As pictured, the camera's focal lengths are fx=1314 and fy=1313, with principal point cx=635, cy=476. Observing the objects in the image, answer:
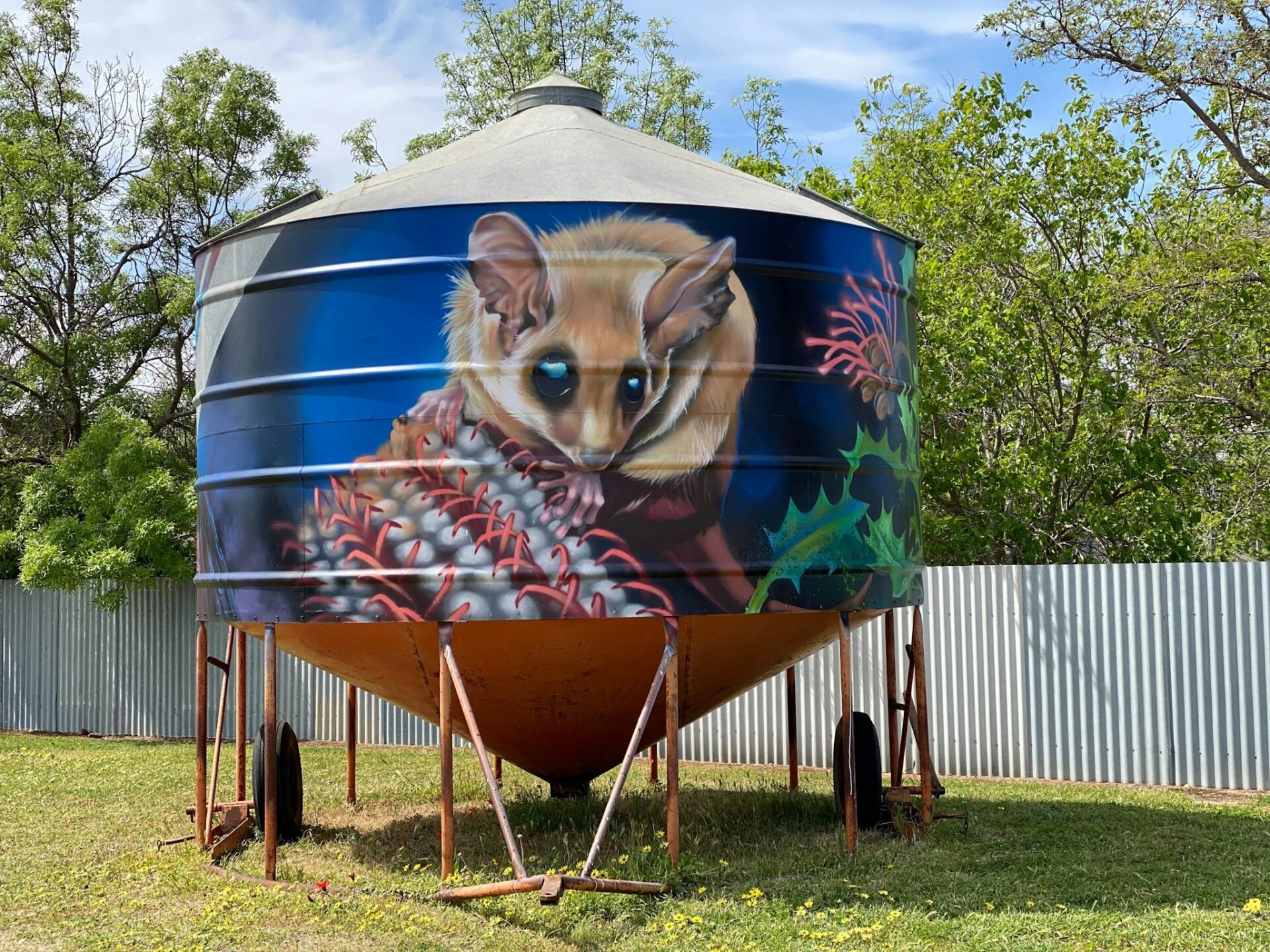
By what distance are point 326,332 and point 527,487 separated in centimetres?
176

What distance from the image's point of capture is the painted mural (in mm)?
8328

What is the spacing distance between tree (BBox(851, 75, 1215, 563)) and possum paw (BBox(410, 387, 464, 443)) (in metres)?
10.8

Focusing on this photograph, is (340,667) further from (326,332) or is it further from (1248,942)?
(1248,942)

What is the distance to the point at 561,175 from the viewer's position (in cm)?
905

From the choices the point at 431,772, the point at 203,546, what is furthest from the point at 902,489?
the point at 431,772

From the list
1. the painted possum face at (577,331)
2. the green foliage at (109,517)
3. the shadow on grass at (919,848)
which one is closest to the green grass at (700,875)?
the shadow on grass at (919,848)

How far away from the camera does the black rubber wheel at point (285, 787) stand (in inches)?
408

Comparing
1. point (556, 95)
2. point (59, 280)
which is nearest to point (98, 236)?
point (59, 280)

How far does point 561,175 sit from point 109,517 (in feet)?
39.5

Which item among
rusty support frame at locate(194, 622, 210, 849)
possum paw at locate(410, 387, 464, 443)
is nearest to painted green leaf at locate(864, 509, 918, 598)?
possum paw at locate(410, 387, 464, 443)

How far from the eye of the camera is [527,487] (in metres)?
8.32

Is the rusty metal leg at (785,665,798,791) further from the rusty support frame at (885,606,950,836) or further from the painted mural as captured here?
the painted mural

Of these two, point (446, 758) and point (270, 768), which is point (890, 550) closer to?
point (446, 758)

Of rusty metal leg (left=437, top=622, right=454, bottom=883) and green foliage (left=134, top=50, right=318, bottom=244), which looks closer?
rusty metal leg (left=437, top=622, right=454, bottom=883)
